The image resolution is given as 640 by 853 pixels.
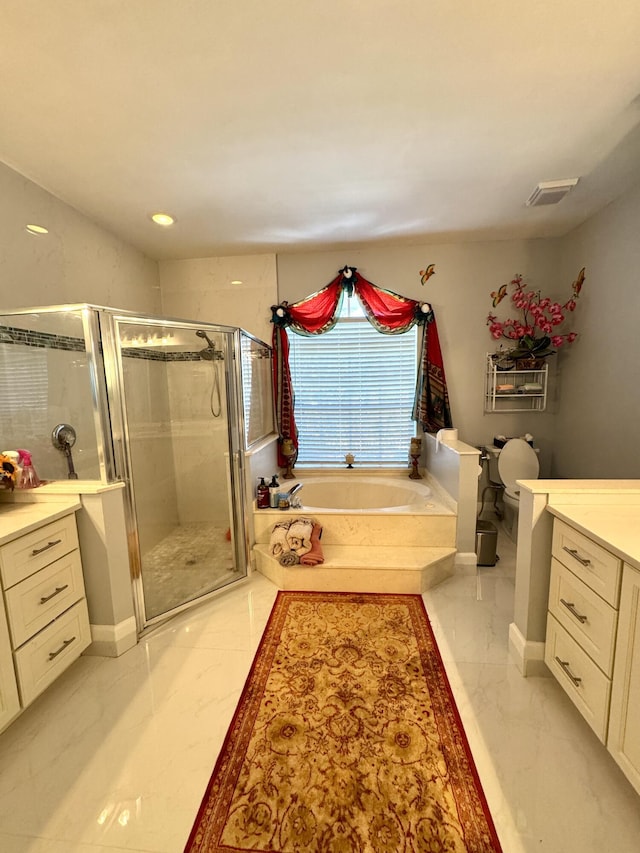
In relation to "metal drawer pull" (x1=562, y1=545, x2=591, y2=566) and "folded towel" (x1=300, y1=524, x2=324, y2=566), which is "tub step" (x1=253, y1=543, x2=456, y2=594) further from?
"metal drawer pull" (x1=562, y1=545, x2=591, y2=566)

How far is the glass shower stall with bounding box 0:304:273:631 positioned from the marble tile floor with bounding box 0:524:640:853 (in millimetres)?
410

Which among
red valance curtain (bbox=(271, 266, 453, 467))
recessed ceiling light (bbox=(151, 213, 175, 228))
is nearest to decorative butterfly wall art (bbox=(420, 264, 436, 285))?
red valance curtain (bbox=(271, 266, 453, 467))

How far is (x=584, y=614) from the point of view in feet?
4.10

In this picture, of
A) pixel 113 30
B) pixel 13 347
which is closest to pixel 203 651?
pixel 13 347

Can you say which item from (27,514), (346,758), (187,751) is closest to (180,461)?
(27,514)

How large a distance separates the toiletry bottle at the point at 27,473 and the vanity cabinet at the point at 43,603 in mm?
256

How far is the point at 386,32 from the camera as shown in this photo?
118 cm

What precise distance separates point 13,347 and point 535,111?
2.77m

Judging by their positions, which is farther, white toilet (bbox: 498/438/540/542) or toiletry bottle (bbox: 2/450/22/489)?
white toilet (bbox: 498/438/540/542)

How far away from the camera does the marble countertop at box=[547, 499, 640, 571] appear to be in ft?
3.51

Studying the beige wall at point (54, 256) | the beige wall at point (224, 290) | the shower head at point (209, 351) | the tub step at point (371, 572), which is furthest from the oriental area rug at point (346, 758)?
the beige wall at point (224, 290)

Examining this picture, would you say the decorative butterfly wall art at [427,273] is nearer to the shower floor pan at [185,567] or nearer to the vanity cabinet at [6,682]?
the shower floor pan at [185,567]

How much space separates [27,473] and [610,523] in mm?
2496

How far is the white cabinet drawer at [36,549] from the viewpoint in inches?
50.5
